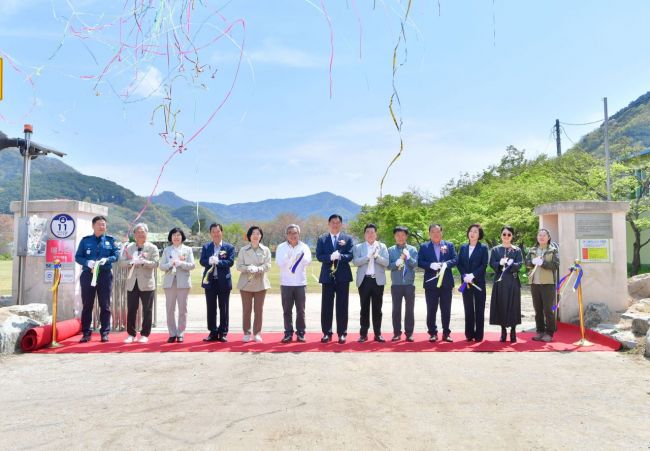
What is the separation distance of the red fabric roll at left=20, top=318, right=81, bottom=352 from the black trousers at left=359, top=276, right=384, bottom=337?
13.8 ft

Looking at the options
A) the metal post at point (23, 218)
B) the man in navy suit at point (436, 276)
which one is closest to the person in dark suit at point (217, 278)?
the man in navy suit at point (436, 276)

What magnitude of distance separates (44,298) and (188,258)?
2.68 m

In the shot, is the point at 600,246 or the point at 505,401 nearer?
the point at 505,401

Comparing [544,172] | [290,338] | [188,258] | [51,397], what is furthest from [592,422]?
[544,172]

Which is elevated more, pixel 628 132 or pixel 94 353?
pixel 628 132

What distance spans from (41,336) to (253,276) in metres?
2.85

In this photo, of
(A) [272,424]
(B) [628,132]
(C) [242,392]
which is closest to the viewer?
(A) [272,424]

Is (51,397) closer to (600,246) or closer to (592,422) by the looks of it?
(592,422)

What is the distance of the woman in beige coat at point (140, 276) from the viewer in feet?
21.9

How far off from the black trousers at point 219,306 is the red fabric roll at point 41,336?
82.1 inches

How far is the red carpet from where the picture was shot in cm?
624

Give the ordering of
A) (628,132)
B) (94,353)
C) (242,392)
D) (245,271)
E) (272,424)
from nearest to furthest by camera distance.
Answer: (272,424), (242,392), (94,353), (245,271), (628,132)

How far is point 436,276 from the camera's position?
22.1ft

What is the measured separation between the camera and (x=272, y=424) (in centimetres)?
361
